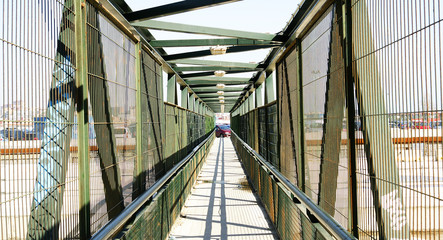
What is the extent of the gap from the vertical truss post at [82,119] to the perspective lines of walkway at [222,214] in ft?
8.94

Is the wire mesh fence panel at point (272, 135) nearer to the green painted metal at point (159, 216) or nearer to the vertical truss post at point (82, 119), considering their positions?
the green painted metal at point (159, 216)

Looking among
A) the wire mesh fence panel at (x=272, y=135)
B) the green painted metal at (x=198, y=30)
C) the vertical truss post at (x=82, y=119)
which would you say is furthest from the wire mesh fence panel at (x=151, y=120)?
the wire mesh fence panel at (x=272, y=135)

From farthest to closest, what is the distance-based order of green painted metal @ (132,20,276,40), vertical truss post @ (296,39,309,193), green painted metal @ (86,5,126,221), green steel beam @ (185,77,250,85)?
1. green steel beam @ (185,77,250,85)
2. green painted metal @ (132,20,276,40)
3. vertical truss post @ (296,39,309,193)
4. green painted metal @ (86,5,126,221)

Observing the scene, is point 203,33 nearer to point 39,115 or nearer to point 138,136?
point 138,136

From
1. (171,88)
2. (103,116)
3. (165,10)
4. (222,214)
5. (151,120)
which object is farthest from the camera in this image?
(171,88)

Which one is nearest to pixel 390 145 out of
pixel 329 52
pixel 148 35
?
pixel 329 52

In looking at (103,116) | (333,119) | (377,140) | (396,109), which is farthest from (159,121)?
(396,109)

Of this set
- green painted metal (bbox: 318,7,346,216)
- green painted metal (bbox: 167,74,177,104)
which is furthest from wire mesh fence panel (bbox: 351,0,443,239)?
green painted metal (bbox: 167,74,177,104)

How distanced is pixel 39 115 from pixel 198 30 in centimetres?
413

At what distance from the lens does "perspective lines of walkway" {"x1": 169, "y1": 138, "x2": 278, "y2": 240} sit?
543 cm

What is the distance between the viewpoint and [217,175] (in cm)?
1175

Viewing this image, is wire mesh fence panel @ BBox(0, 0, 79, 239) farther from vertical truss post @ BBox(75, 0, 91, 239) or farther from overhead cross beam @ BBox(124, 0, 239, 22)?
overhead cross beam @ BBox(124, 0, 239, 22)

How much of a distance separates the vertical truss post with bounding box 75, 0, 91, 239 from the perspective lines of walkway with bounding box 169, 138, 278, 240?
272cm

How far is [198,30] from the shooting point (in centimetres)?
584
